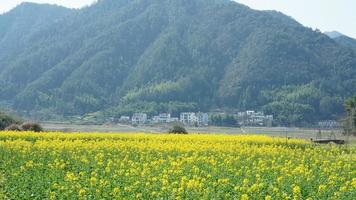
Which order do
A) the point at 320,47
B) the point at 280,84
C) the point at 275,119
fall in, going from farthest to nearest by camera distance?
1. the point at 320,47
2. the point at 280,84
3. the point at 275,119

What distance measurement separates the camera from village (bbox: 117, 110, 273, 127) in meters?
111

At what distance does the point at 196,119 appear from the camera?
120 m

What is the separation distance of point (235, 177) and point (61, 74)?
6313 inches

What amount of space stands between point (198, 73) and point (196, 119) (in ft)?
161

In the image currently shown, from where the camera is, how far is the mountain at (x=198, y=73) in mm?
142250

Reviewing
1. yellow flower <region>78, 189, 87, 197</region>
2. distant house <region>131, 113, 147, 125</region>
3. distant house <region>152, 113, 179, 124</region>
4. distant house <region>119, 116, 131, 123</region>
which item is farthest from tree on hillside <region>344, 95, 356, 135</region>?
distant house <region>152, 113, 179, 124</region>

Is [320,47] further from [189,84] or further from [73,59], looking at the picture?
[73,59]

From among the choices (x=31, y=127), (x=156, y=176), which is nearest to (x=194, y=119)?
(x=31, y=127)

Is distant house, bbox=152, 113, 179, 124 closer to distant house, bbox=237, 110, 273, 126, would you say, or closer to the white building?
the white building

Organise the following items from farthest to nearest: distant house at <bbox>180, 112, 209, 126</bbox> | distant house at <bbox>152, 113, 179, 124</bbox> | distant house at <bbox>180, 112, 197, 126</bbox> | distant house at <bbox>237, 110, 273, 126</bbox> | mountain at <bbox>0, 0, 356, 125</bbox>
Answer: mountain at <bbox>0, 0, 356, 125</bbox> → distant house at <bbox>152, 113, 179, 124</bbox> → distant house at <bbox>180, 112, 197, 126</bbox> → distant house at <bbox>180, 112, 209, 126</bbox> → distant house at <bbox>237, 110, 273, 126</bbox>

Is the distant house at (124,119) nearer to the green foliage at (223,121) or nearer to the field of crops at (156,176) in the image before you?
the green foliage at (223,121)

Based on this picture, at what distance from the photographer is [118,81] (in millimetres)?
178250

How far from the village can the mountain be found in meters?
4.12

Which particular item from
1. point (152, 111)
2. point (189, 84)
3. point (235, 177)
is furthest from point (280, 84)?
point (235, 177)
